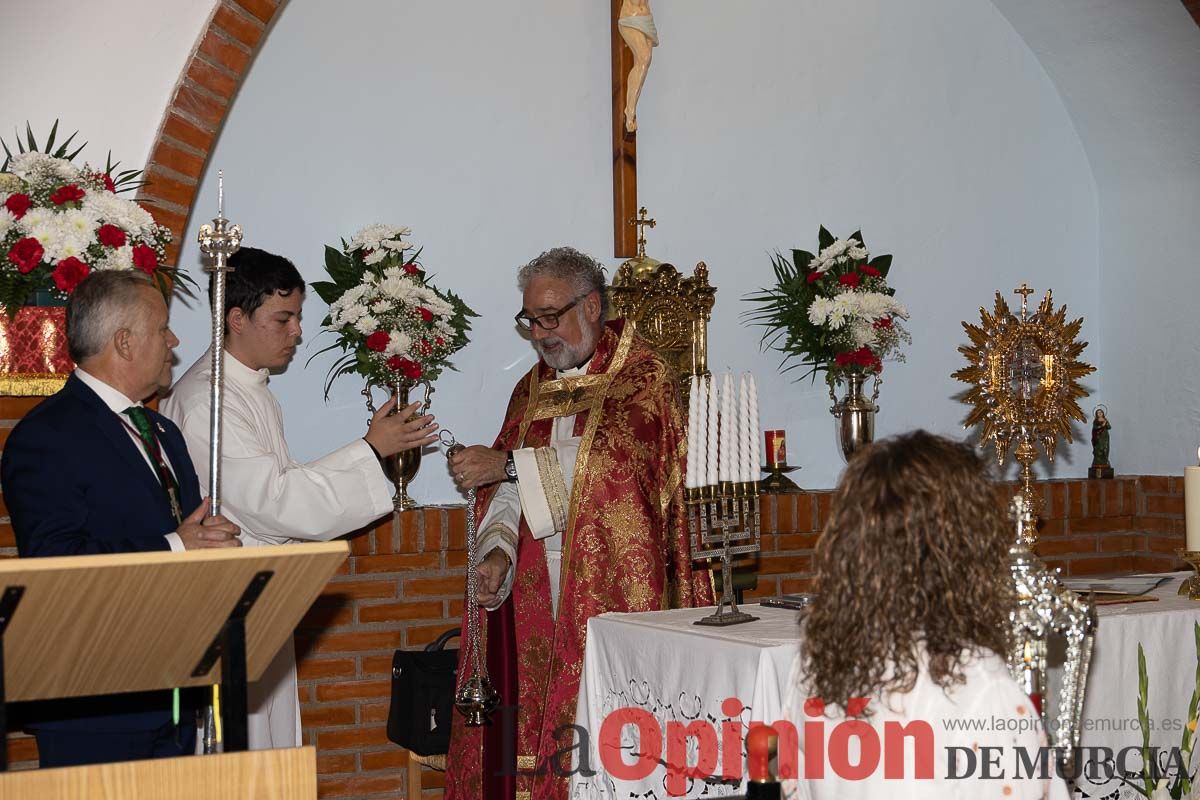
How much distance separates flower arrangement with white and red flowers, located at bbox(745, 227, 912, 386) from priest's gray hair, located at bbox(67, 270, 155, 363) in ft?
11.1

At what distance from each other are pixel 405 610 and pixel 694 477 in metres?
2.22

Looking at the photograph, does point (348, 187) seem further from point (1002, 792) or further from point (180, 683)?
point (1002, 792)

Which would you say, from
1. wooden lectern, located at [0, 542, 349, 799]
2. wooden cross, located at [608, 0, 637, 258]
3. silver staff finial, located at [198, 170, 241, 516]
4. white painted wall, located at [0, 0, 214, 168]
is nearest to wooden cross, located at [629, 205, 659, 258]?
wooden cross, located at [608, 0, 637, 258]

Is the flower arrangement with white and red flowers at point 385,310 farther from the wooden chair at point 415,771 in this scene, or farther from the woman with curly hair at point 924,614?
the woman with curly hair at point 924,614

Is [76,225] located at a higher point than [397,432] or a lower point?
higher

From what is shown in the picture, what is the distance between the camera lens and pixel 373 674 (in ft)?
17.5

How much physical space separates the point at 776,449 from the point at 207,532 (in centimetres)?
345

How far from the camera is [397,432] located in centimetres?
439

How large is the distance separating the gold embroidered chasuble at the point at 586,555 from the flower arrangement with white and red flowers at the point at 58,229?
1.52 meters

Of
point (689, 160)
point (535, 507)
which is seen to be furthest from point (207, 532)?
point (689, 160)

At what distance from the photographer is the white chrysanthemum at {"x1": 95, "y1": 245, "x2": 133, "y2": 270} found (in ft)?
13.4

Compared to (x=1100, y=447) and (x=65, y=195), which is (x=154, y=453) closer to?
(x=65, y=195)

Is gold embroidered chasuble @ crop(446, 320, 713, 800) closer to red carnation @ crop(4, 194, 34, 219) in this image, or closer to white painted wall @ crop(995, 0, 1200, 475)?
red carnation @ crop(4, 194, 34, 219)

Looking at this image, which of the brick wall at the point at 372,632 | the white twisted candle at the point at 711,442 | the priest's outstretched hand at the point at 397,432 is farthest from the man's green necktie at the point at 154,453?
the brick wall at the point at 372,632
